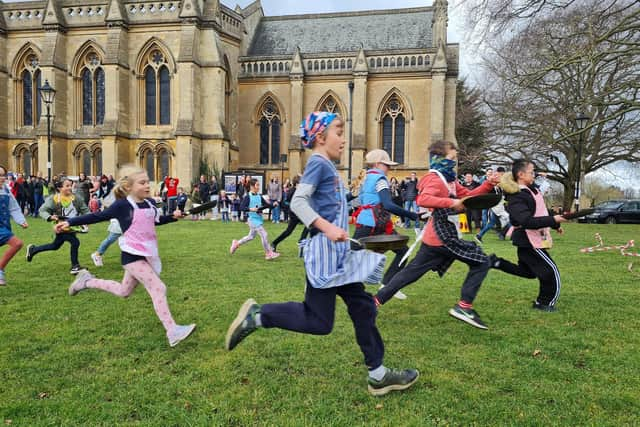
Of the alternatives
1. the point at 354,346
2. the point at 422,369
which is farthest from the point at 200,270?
the point at 422,369

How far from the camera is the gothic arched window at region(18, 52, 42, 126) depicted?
1196 inches

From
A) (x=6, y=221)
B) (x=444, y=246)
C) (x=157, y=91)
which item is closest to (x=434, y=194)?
(x=444, y=246)

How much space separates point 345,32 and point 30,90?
22.4 metres

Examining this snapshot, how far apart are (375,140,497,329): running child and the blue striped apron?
1.64m

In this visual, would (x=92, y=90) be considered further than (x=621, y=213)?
Yes

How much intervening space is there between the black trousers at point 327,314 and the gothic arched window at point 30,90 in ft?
111

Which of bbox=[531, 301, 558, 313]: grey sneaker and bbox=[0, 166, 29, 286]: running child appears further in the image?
bbox=[0, 166, 29, 286]: running child

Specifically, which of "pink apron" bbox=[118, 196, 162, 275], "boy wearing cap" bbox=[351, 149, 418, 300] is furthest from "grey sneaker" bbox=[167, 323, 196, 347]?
"boy wearing cap" bbox=[351, 149, 418, 300]

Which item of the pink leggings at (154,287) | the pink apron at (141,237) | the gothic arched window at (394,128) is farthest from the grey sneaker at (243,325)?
the gothic arched window at (394,128)

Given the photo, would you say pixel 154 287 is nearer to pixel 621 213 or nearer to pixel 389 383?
pixel 389 383

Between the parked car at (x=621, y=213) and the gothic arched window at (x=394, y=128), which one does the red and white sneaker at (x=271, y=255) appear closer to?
the gothic arched window at (x=394, y=128)

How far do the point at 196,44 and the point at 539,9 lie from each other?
20.4 meters

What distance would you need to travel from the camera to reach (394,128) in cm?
3092

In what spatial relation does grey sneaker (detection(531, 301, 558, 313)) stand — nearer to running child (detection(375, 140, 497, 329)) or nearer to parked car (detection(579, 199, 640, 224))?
running child (detection(375, 140, 497, 329))
